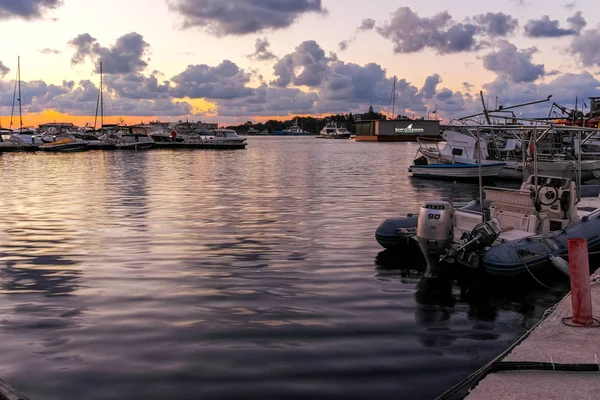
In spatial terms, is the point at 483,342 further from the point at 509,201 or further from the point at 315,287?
the point at 509,201

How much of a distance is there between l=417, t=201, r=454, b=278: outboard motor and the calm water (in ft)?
2.63

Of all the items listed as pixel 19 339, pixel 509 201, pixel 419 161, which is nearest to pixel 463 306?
pixel 509 201

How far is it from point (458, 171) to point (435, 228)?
26.4 m

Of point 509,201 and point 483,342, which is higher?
point 509,201

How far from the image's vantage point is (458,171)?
3781 centimetres

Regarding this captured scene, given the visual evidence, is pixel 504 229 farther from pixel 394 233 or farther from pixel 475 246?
pixel 394 233

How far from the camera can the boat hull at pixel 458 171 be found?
36.7m

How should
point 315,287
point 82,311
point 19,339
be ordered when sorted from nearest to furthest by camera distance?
point 19,339, point 82,311, point 315,287

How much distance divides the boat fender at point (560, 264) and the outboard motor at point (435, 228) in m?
2.06

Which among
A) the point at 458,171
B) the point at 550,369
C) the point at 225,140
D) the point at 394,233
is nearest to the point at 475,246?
the point at 394,233

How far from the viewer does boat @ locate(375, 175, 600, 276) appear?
1249 cm

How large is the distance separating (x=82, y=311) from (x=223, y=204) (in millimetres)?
16120

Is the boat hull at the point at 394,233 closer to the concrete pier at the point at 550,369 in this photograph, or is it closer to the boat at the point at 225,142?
the concrete pier at the point at 550,369

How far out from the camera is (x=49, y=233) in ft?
61.4
